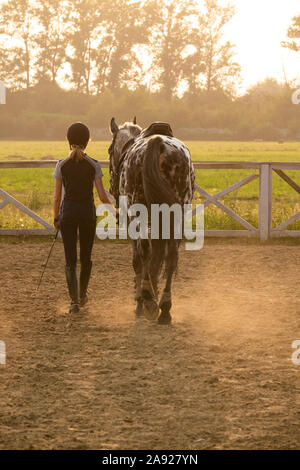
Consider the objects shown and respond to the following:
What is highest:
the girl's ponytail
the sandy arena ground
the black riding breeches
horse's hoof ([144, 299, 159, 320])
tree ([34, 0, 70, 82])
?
tree ([34, 0, 70, 82])

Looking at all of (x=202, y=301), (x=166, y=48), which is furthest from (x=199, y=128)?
(x=202, y=301)

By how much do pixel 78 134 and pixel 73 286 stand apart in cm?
151

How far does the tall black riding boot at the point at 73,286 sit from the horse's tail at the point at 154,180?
1171 mm

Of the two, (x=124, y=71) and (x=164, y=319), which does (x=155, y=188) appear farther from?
(x=124, y=71)

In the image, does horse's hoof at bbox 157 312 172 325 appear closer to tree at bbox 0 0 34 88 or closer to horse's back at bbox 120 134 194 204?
horse's back at bbox 120 134 194 204

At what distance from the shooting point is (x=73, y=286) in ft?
22.4

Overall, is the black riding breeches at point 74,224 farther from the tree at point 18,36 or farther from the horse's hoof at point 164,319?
the tree at point 18,36

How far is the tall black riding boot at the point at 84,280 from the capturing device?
7008 mm

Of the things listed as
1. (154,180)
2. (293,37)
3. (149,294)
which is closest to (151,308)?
(149,294)

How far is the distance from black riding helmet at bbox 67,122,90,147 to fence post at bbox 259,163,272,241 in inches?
225

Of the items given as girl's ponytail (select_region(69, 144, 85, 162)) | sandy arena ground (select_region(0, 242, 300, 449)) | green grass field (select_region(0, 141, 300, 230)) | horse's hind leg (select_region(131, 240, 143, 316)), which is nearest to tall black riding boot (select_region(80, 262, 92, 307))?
sandy arena ground (select_region(0, 242, 300, 449))

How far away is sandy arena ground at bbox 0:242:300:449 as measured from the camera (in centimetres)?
394

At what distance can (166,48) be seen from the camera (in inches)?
2805
